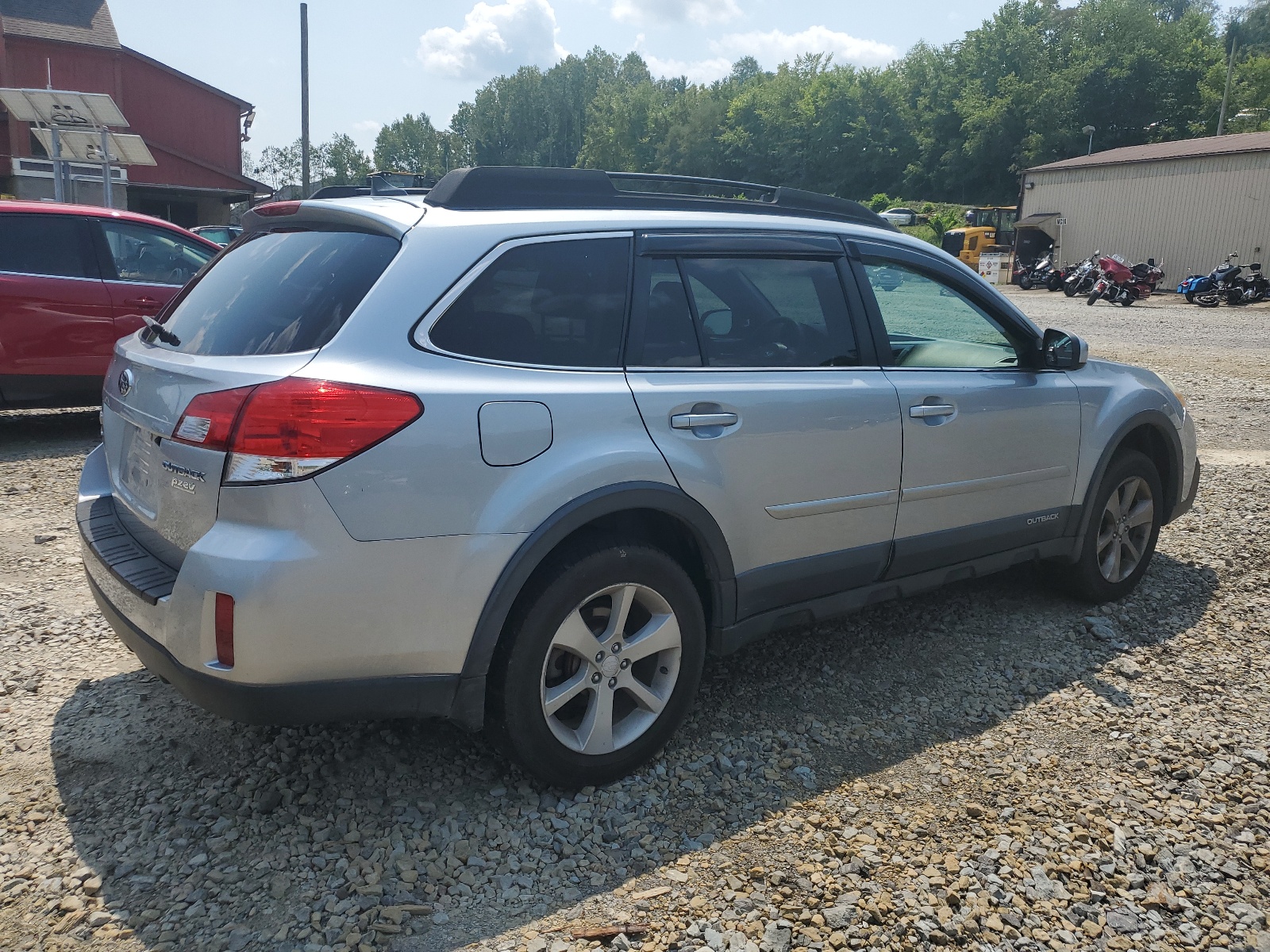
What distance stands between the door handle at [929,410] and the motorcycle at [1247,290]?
2791 centimetres

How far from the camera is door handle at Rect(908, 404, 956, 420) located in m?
3.60

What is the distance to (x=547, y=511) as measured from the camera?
2648 millimetres

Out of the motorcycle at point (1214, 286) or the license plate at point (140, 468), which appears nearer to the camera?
the license plate at point (140, 468)

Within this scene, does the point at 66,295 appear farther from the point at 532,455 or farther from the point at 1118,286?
the point at 1118,286

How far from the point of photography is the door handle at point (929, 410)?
360cm

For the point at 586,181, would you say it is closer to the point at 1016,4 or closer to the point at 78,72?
the point at 78,72

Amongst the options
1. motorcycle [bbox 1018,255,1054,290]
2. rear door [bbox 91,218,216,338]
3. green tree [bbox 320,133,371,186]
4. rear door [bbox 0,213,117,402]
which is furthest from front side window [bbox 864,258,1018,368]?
green tree [bbox 320,133,371,186]

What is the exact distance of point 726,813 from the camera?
9.49 ft

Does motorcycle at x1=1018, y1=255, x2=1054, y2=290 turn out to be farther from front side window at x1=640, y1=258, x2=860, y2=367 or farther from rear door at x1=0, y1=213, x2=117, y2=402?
front side window at x1=640, y1=258, x2=860, y2=367

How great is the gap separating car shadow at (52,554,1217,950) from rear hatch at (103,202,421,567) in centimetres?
75

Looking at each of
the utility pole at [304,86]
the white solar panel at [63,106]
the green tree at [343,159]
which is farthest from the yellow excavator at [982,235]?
the green tree at [343,159]

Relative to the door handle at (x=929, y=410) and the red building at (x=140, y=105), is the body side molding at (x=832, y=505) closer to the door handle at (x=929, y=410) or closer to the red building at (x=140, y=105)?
the door handle at (x=929, y=410)

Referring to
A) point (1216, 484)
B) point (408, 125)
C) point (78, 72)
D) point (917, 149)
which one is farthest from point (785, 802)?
point (408, 125)

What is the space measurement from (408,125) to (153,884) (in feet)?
532
